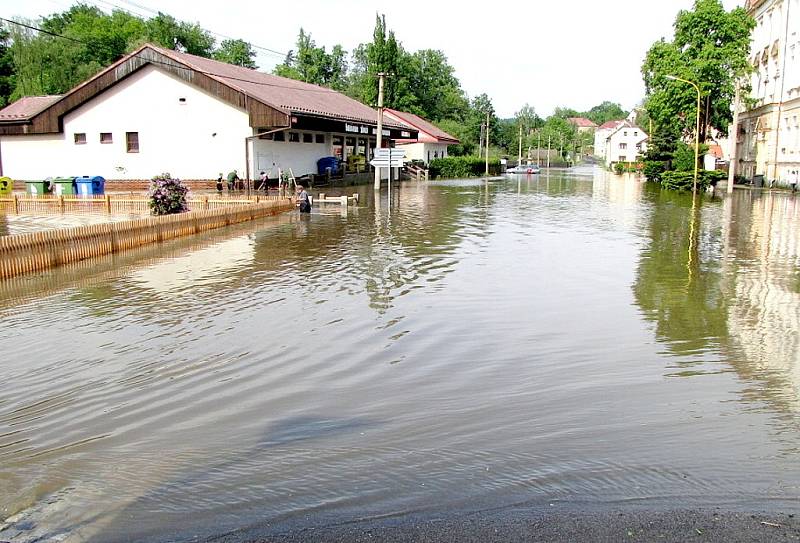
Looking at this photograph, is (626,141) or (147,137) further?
(626,141)

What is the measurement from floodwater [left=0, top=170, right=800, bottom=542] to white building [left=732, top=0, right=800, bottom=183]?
3554 cm

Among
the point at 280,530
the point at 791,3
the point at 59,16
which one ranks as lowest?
the point at 280,530

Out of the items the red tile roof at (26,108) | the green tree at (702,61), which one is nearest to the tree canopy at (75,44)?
the red tile roof at (26,108)

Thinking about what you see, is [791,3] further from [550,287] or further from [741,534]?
[741,534]

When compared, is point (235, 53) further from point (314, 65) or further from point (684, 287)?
point (684, 287)

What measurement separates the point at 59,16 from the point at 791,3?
77.3 m

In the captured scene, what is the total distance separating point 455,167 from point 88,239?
56.7m

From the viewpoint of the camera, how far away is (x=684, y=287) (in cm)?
1259

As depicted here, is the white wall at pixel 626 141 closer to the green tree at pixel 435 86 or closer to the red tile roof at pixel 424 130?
the green tree at pixel 435 86

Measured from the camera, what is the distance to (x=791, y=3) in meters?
46.1

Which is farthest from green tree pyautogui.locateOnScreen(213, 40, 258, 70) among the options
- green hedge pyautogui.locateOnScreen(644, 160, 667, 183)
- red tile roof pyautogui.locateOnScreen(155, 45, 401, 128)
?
green hedge pyautogui.locateOnScreen(644, 160, 667, 183)

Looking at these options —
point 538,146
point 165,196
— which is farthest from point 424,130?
point 538,146

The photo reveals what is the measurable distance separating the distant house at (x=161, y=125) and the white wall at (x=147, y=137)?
5 centimetres

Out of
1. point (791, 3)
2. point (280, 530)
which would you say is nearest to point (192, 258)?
point (280, 530)
